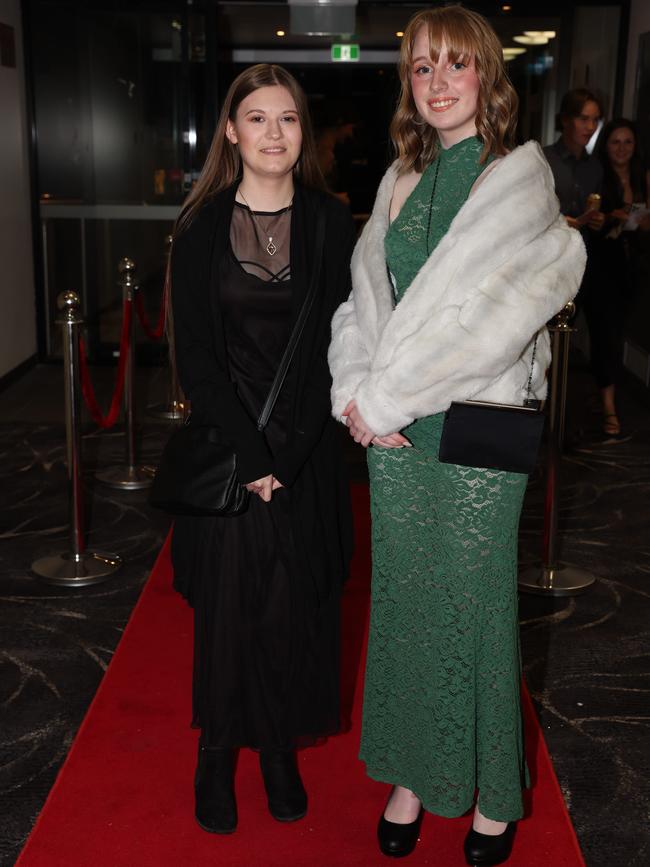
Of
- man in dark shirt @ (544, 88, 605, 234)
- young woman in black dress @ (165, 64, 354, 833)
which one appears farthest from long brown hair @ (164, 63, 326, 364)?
man in dark shirt @ (544, 88, 605, 234)

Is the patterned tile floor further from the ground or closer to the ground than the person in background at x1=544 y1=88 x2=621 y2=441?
closer to the ground

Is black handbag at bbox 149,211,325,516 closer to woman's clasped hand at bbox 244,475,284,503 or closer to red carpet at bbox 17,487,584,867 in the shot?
woman's clasped hand at bbox 244,475,284,503

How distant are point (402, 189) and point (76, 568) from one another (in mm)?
2560

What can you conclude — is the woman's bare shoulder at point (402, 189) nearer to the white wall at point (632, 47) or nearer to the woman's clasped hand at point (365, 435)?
the woman's clasped hand at point (365, 435)

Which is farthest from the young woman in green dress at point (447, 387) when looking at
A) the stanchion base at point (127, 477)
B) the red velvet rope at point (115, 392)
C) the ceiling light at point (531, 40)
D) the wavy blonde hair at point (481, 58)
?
the ceiling light at point (531, 40)

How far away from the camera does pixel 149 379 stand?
27.5ft

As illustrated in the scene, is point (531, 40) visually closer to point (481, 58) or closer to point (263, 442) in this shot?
point (481, 58)

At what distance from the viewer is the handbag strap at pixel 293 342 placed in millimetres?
2549

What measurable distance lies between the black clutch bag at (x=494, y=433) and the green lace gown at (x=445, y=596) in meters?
0.09

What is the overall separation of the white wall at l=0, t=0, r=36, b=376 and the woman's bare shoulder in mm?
5784

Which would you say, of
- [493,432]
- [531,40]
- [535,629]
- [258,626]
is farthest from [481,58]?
[531,40]

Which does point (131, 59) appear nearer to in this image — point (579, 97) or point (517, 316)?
point (579, 97)

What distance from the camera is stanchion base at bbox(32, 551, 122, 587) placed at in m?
4.38

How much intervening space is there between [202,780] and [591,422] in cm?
486
